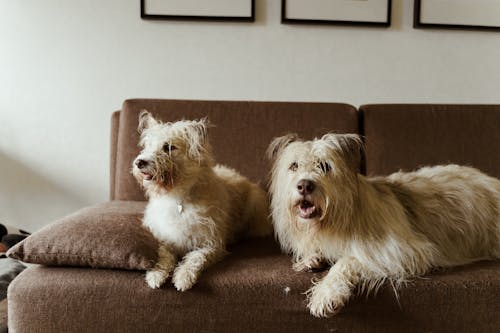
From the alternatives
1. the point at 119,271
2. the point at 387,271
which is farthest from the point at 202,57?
the point at 387,271

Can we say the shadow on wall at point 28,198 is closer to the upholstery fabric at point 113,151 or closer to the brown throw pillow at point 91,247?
the upholstery fabric at point 113,151

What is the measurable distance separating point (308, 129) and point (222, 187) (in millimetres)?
739

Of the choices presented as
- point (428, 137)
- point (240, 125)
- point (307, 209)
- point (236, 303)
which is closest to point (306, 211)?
point (307, 209)

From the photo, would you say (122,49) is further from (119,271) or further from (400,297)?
(400,297)

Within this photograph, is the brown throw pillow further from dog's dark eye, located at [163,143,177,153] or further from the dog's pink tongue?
the dog's pink tongue

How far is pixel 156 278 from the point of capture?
1602 mm

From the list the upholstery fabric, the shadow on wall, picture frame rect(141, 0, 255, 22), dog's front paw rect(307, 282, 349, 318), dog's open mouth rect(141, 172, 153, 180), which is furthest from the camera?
the shadow on wall

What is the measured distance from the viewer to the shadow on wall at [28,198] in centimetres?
300

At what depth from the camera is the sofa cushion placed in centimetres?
158

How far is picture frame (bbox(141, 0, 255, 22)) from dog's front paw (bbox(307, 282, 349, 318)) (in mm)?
1993

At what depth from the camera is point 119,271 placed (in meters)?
1.65

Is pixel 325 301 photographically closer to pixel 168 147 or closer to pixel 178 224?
pixel 178 224

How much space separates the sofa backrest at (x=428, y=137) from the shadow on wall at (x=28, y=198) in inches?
81.5

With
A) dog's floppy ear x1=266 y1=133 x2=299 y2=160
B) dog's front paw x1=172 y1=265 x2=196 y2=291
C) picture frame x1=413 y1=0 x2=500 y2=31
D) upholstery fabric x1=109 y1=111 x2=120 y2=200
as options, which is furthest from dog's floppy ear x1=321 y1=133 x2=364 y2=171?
picture frame x1=413 y1=0 x2=500 y2=31
